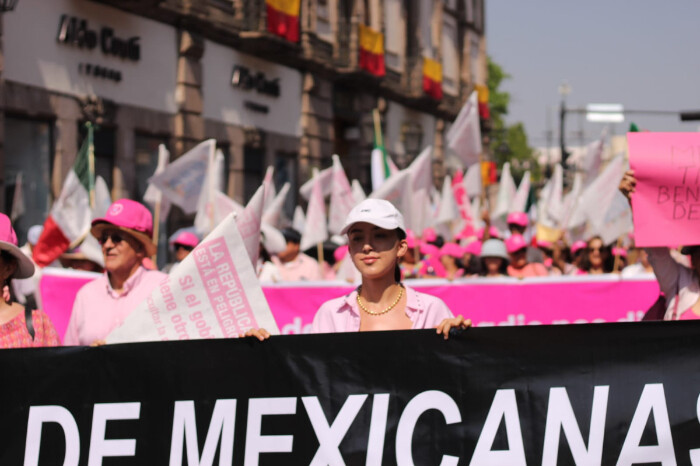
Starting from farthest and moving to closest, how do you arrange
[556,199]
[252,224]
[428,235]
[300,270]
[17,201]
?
[556,199] < [17,201] < [428,235] < [300,270] < [252,224]

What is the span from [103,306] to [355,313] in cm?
142

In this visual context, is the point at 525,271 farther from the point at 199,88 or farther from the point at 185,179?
the point at 199,88

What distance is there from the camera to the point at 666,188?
5383mm

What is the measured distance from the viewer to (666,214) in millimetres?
5348

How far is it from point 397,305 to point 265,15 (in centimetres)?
1953

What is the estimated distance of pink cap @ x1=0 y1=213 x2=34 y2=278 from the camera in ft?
15.7

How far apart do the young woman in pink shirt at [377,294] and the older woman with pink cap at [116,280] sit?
1.17 meters

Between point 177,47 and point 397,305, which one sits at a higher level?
point 177,47

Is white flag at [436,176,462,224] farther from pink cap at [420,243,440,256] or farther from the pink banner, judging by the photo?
the pink banner

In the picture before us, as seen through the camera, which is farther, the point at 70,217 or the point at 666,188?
the point at 70,217

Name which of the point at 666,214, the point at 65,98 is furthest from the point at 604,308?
the point at 65,98

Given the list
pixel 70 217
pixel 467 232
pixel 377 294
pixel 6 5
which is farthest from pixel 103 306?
pixel 467 232

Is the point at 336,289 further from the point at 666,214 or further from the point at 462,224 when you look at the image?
the point at 462,224

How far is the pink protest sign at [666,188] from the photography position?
17.4 feet
